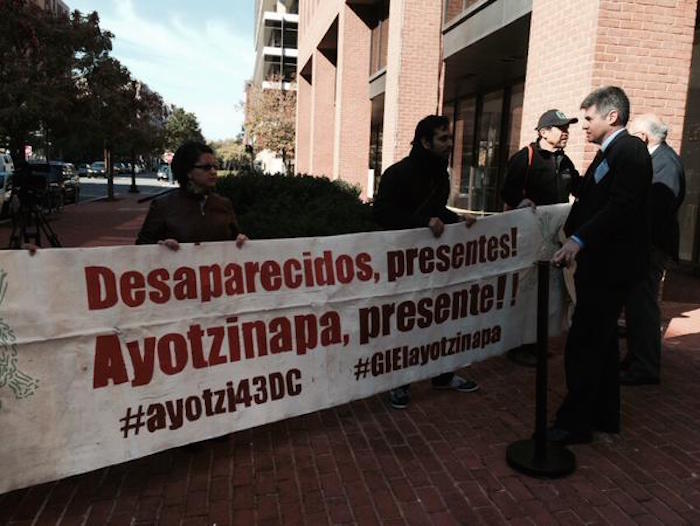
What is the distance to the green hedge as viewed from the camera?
18.9 feet

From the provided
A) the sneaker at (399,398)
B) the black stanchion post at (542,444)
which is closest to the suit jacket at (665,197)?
the black stanchion post at (542,444)


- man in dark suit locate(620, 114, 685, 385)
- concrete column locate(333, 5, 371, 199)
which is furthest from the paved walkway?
concrete column locate(333, 5, 371, 199)

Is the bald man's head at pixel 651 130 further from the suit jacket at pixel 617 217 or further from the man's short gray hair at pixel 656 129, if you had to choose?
the suit jacket at pixel 617 217

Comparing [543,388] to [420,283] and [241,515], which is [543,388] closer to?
[420,283]

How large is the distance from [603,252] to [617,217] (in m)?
0.26

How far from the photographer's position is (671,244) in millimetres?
5000

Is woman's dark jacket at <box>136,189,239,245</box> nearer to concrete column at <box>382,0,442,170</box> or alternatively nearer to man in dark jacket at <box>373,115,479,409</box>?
man in dark jacket at <box>373,115,479,409</box>

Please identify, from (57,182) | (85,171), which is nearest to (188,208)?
(57,182)

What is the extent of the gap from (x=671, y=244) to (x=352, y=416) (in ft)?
9.75

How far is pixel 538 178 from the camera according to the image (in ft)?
16.4

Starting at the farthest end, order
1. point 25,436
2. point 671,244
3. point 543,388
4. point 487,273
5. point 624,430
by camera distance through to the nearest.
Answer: point 671,244
point 487,273
point 624,430
point 543,388
point 25,436

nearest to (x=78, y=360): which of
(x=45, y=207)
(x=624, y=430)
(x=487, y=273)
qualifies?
(x=487, y=273)

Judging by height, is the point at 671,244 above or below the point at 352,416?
above

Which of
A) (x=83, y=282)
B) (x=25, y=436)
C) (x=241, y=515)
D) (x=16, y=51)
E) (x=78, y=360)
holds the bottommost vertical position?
(x=241, y=515)
